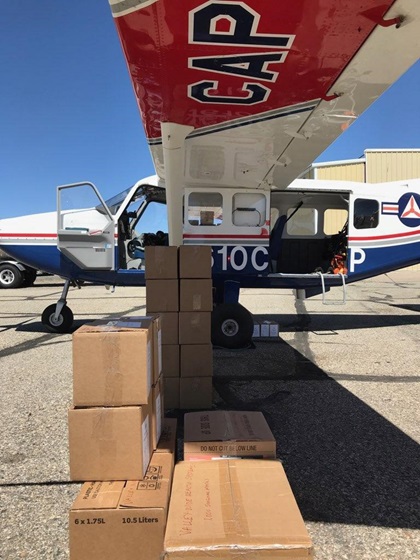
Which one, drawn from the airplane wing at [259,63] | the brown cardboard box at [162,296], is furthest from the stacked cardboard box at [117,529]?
the airplane wing at [259,63]

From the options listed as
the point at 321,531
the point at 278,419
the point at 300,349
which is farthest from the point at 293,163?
the point at 321,531

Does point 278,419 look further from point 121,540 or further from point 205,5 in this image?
point 205,5

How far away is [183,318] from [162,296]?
28cm

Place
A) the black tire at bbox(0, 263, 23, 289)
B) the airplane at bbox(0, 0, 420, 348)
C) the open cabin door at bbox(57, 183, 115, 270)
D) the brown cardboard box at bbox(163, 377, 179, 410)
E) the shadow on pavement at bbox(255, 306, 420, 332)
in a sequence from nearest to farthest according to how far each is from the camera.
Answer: the airplane at bbox(0, 0, 420, 348)
the brown cardboard box at bbox(163, 377, 179, 410)
the open cabin door at bbox(57, 183, 115, 270)
the shadow on pavement at bbox(255, 306, 420, 332)
the black tire at bbox(0, 263, 23, 289)

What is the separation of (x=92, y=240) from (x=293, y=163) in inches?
131

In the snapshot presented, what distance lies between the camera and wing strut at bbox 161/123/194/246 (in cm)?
344

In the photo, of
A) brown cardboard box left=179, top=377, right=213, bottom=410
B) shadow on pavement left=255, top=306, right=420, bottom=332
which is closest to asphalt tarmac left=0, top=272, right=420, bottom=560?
brown cardboard box left=179, top=377, right=213, bottom=410

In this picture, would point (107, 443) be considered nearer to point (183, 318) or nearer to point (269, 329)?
point (183, 318)

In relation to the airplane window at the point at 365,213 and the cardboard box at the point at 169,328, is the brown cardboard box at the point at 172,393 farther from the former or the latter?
the airplane window at the point at 365,213

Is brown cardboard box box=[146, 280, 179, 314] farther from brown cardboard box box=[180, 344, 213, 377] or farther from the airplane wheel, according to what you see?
the airplane wheel

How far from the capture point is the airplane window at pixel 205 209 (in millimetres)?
6309

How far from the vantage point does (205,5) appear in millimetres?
1961

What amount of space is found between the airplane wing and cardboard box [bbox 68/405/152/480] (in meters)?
2.02

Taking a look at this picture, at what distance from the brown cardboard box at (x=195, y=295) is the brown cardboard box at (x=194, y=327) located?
54 mm
